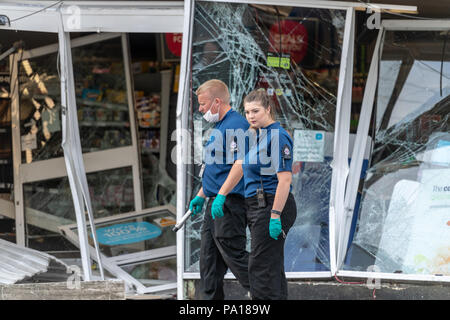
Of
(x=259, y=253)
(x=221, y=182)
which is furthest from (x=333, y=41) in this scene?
(x=259, y=253)

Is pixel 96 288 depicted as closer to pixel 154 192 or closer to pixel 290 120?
pixel 290 120

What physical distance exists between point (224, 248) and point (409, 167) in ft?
7.17

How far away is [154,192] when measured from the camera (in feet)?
25.2

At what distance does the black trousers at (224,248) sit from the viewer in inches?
174

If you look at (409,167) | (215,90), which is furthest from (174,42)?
(409,167)

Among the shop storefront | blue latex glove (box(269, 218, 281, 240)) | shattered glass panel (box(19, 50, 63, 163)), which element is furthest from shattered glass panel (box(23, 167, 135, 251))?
blue latex glove (box(269, 218, 281, 240))

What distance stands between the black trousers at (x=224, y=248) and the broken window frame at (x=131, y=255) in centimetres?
136

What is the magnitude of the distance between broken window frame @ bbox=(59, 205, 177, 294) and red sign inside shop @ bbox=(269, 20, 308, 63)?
93.9 inches

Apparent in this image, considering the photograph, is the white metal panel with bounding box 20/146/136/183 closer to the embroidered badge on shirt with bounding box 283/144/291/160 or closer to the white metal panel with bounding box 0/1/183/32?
the white metal panel with bounding box 0/1/183/32

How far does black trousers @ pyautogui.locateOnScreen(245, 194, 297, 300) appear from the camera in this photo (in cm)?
423

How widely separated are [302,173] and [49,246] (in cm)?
277

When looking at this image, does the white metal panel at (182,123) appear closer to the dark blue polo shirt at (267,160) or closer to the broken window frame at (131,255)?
the broken window frame at (131,255)

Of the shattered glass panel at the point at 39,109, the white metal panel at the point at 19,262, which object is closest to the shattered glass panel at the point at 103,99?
the shattered glass panel at the point at 39,109

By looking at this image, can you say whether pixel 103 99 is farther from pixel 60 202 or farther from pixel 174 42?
pixel 60 202
